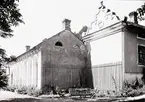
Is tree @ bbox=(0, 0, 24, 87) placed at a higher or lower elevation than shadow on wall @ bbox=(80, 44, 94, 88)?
higher

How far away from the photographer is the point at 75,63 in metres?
19.8

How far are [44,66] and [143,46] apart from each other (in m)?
9.51

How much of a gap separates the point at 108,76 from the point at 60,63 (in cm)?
494

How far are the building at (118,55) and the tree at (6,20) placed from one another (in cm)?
968

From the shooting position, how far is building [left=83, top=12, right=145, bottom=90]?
52.1 ft

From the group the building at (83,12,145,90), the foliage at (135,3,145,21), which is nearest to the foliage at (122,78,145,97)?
the building at (83,12,145,90)

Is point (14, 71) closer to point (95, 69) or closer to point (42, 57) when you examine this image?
point (42, 57)

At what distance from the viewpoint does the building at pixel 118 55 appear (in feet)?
52.1

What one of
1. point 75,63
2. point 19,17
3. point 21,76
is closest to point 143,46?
point 75,63

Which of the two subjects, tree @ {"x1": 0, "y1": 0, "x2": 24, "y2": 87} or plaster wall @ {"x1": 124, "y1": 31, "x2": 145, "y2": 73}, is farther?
plaster wall @ {"x1": 124, "y1": 31, "x2": 145, "y2": 73}

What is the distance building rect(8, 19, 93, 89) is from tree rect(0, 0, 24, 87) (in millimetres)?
9072

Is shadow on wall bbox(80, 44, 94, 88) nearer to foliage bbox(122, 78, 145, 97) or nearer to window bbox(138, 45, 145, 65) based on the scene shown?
foliage bbox(122, 78, 145, 97)

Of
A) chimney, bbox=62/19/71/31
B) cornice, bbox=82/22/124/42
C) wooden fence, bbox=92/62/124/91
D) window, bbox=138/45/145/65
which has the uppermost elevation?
chimney, bbox=62/19/71/31

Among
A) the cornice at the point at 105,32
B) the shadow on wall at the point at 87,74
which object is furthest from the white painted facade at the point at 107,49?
the shadow on wall at the point at 87,74
